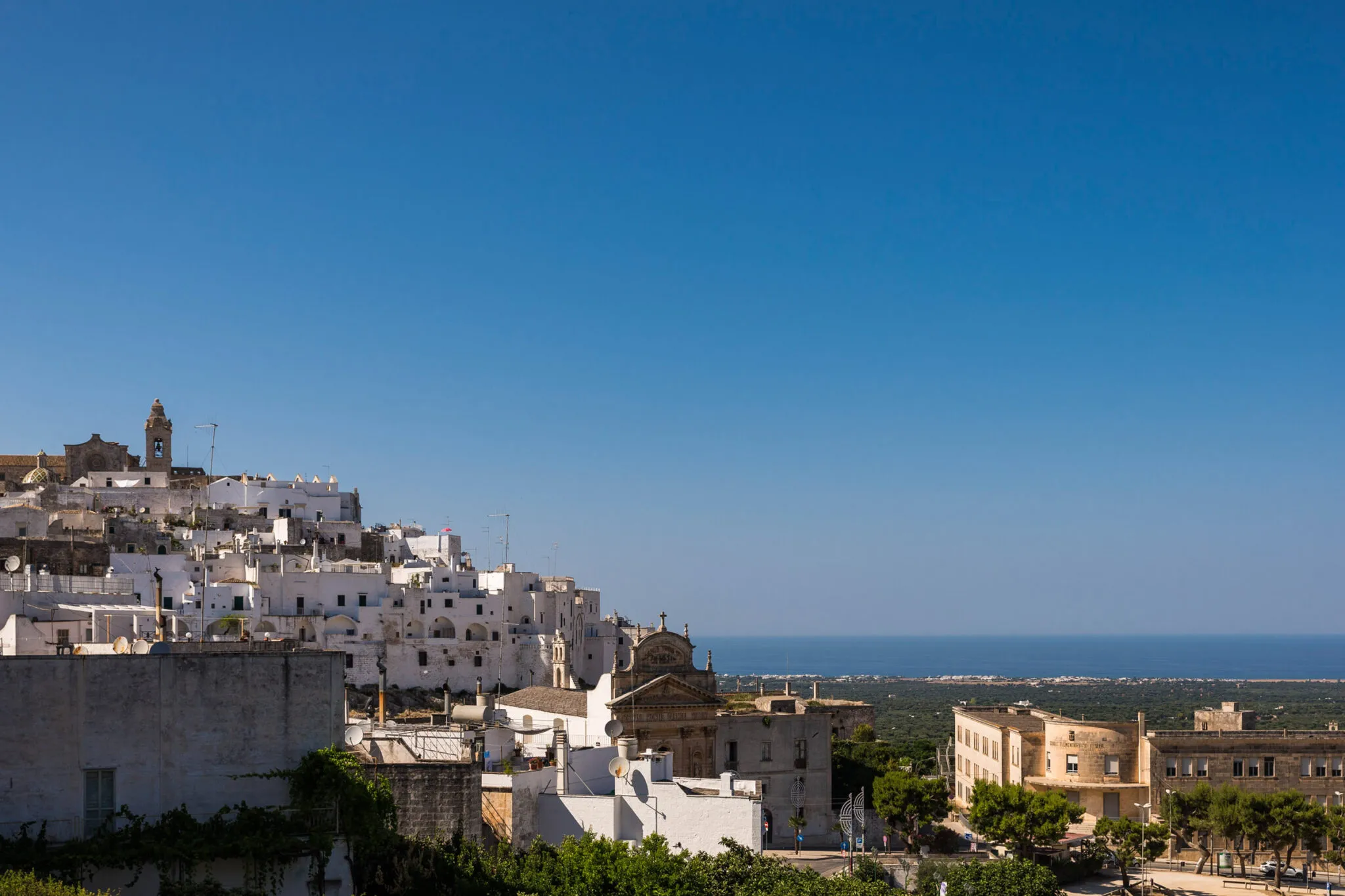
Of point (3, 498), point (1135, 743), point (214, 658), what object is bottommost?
point (1135, 743)

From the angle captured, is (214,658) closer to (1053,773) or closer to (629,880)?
(629,880)

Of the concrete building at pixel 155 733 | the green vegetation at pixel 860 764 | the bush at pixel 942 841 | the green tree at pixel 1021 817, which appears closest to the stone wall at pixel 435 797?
the concrete building at pixel 155 733

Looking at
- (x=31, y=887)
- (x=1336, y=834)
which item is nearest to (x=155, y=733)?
(x=31, y=887)

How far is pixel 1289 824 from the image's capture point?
5116cm

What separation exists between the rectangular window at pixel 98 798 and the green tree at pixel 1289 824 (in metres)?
45.2

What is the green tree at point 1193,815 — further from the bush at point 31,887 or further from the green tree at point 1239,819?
the bush at point 31,887

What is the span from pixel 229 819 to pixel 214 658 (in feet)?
8.72

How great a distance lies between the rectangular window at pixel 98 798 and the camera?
67.2 ft

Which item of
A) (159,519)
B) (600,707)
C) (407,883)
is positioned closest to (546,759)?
(407,883)

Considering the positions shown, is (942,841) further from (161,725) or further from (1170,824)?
(161,725)

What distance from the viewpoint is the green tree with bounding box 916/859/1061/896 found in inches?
1522

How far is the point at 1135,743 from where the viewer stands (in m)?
57.0

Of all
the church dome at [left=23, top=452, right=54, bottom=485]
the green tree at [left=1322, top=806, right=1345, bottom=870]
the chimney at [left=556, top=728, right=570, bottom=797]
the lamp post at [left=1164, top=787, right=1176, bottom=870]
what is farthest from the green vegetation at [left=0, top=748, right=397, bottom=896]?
the church dome at [left=23, top=452, right=54, bottom=485]

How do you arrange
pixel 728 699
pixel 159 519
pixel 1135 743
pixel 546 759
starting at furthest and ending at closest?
pixel 159 519 < pixel 728 699 < pixel 1135 743 < pixel 546 759
